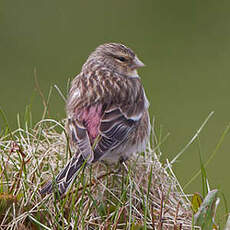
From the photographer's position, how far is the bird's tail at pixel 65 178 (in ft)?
10.5

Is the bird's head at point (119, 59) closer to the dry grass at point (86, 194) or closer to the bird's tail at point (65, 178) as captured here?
the dry grass at point (86, 194)

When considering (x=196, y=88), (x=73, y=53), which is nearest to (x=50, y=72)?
(x=73, y=53)

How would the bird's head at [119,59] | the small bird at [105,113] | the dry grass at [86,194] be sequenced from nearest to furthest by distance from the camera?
the dry grass at [86,194]
the small bird at [105,113]
the bird's head at [119,59]

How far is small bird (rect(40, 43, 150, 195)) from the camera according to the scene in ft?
11.2

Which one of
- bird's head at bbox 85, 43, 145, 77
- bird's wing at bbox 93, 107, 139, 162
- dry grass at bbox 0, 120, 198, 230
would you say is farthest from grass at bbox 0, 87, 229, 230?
bird's head at bbox 85, 43, 145, 77

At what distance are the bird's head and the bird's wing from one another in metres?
0.53

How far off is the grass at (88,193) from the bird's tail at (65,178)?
0.04 metres

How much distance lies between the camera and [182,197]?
358 centimetres

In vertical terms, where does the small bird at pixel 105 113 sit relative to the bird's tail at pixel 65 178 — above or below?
above

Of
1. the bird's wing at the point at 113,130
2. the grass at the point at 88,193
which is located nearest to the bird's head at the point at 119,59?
the bird's wing at the point at 113,130

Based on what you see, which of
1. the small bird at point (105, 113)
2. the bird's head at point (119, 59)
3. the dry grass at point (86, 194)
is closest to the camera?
the dry grass at point (86, 194)

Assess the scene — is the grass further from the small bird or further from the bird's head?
the bird's head

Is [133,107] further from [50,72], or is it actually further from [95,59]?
[50,72]

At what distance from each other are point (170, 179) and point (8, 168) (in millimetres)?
783
